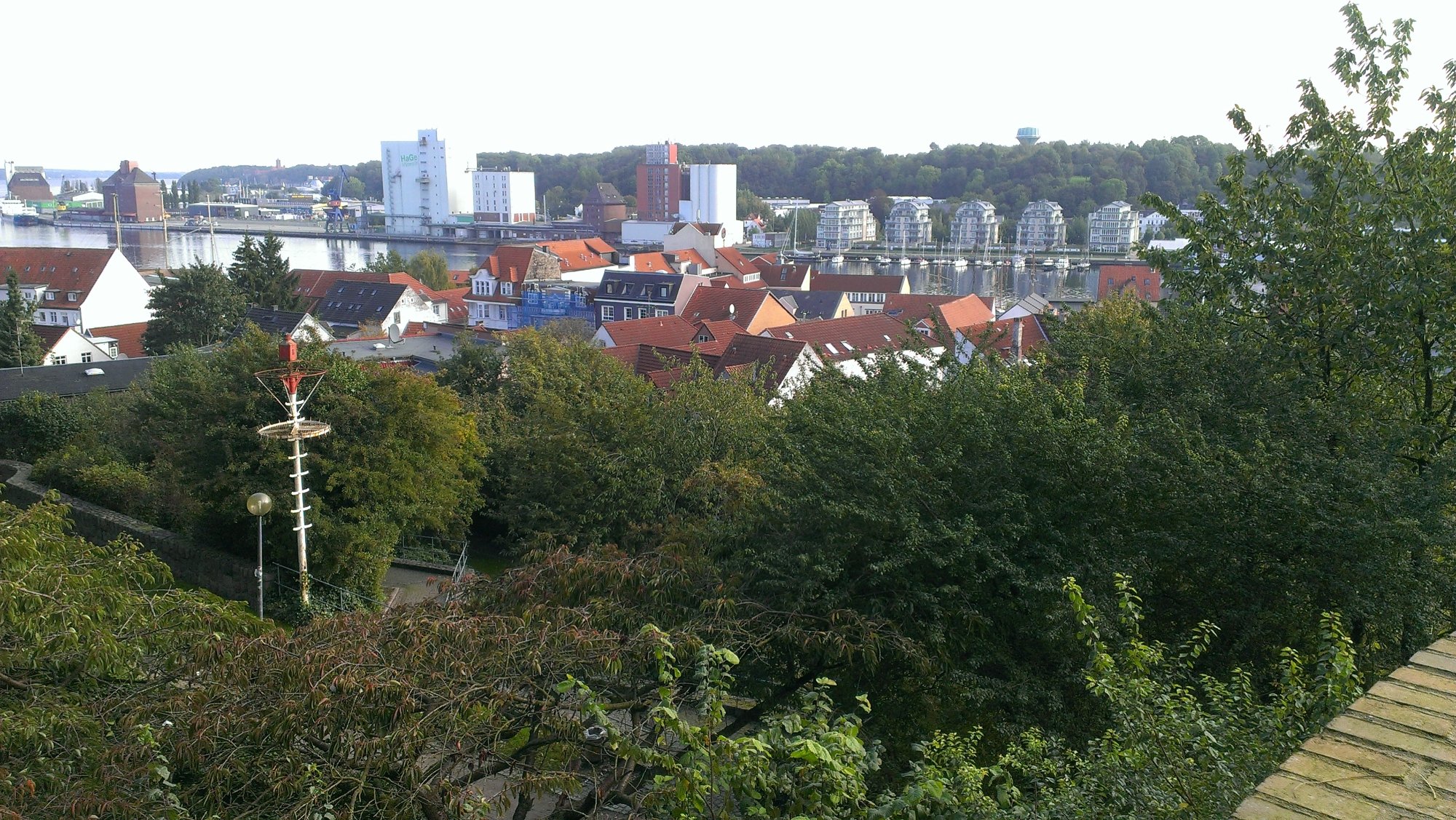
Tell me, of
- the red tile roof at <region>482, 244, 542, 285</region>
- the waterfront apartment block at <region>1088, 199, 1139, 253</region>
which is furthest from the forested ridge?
the waterfront apartment block at <region>1088, 199, 1139, 253</region>

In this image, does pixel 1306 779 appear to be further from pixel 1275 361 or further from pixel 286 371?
pixel 286 371

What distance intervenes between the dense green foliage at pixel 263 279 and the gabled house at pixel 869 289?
28720 mm

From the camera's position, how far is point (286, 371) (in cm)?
1441

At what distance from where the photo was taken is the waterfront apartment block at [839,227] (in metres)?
134

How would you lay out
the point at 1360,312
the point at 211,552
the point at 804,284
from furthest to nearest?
the point at 804,284 → the point at 211,552 → the point at 1360,312

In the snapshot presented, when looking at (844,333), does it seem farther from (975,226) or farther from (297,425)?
(975,226)

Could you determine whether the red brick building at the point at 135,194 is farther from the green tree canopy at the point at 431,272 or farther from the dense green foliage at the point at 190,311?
the dense green foliage at the point at 190,311

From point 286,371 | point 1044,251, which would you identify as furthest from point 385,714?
point 1044,251

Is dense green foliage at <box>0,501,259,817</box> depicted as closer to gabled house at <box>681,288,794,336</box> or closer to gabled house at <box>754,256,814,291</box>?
gabled house at <box>681,288,794,336</box>

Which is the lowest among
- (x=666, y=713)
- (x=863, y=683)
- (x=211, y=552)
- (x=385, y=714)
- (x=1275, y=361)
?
(x=211, y=552)

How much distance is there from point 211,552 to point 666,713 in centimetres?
1428

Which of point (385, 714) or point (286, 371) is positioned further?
point (286, 371)

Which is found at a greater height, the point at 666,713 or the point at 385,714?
the point at 666,713

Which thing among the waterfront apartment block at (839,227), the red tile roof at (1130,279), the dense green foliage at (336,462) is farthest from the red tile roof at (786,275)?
the waterfront apartment block at (839,227)
